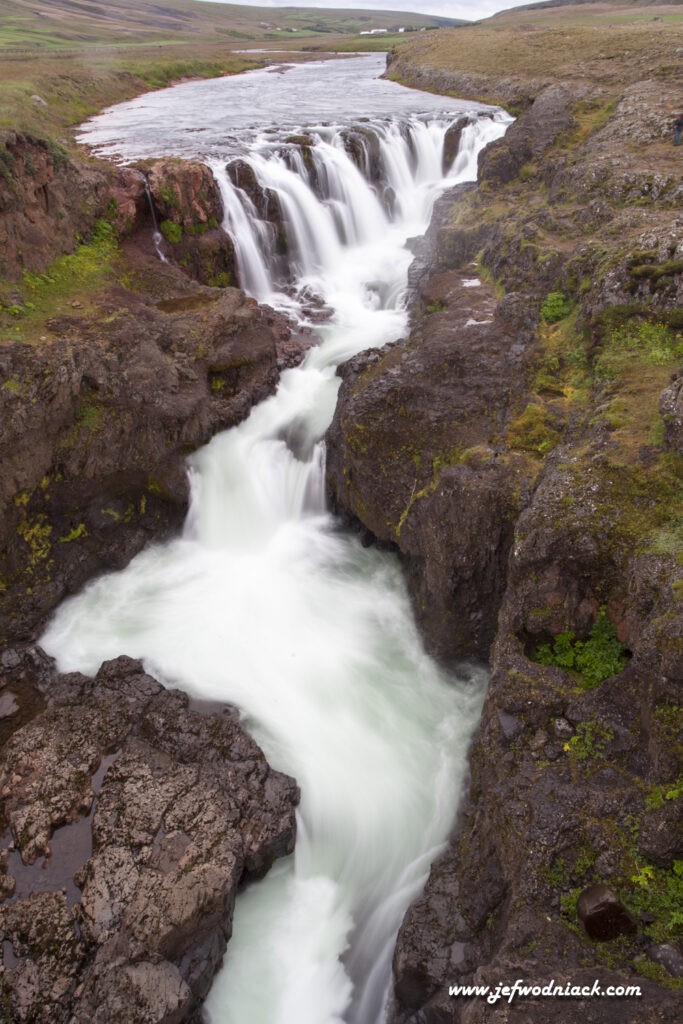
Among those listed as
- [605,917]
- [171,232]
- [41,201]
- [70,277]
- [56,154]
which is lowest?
[605,917]

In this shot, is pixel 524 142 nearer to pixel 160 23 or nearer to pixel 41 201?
pixel 41 201

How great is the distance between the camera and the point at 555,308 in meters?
13.4

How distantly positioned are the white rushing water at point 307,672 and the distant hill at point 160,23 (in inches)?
2452

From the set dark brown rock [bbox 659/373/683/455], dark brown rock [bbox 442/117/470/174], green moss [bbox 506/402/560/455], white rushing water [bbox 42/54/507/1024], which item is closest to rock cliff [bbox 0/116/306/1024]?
white rushing water [bbox 42/54/507/1024]

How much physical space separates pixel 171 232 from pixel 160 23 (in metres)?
128

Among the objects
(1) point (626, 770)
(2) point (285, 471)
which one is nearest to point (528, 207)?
(2) point (285, 471)

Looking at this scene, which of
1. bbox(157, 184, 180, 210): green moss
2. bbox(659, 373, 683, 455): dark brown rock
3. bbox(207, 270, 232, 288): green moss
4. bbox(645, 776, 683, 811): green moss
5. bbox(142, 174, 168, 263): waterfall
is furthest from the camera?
bbox(207, 270, 232, 288): green moss

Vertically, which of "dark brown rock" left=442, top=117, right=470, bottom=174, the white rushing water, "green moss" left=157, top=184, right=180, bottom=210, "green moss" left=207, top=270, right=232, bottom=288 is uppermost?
"dark brown rock" left=442, top=117, right=470, bottom=174

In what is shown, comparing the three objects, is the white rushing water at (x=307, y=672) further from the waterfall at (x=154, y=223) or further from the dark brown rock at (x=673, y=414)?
the dark brown rock at (x=673, y=414)

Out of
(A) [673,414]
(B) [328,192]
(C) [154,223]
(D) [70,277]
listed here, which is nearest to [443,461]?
(A) [673,414]

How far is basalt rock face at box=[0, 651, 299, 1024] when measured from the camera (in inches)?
279

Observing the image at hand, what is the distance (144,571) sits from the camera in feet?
44.4

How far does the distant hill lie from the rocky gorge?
197ft

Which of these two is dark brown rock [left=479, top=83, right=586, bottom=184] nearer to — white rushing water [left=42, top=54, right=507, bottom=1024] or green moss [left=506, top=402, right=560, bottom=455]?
white rushing water [left=42, top=54, right=507, bottom=1024]
